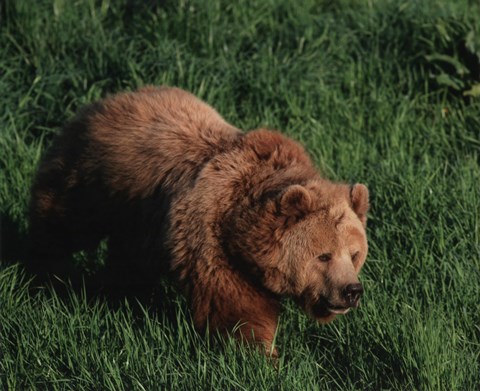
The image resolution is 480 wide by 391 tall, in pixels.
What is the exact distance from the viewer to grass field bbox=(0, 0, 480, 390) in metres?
4.77

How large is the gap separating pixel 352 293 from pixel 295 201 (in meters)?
0.56

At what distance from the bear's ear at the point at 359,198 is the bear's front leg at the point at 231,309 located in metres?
0.74

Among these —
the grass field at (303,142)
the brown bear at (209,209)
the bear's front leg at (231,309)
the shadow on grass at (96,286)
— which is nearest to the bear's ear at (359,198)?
the brown bear at (209,209)

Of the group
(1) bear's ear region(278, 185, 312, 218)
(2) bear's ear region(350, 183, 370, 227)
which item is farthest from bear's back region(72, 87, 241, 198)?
(2) bear's ear region(350, 183, 370, 227)

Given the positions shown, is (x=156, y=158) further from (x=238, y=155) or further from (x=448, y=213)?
(x=448, y=213)

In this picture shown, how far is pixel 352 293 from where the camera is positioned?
195 inches

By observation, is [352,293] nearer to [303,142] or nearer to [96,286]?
[96,286]

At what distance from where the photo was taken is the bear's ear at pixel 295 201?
4949mm

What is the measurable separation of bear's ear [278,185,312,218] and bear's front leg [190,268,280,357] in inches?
18.1

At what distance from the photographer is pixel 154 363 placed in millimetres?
4805

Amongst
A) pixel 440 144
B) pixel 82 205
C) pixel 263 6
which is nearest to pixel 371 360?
pixel 82 205

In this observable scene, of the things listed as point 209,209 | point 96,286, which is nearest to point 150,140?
point 209,209

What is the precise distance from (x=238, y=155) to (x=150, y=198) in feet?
2.05

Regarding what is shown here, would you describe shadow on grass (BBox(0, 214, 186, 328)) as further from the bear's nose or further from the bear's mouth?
the bear's nose
